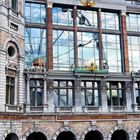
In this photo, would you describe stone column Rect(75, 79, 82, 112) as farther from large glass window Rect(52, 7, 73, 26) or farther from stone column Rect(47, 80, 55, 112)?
large glass window Rect(52, 7, 73, 26)

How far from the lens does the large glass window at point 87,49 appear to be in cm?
4344

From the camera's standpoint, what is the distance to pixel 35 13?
42.8 metres

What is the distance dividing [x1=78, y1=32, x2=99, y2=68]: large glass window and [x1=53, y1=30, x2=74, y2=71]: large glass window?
122cm

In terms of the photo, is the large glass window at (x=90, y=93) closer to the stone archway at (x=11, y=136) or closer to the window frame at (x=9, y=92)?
the window frame at (x=9, y=92)

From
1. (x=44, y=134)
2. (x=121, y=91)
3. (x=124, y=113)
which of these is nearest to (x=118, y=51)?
(x=121, y=91)

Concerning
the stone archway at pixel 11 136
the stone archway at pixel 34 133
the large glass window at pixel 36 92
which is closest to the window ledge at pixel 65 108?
the large glass window at pixel 36 92

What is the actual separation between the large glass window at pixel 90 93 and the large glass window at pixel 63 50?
3.05m

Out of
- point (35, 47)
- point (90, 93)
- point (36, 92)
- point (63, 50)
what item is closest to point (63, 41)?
point (63, 50)

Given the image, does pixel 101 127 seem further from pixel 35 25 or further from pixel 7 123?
pixel 35 25

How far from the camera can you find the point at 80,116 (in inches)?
1571

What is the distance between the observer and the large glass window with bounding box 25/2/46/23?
42312 millimetres

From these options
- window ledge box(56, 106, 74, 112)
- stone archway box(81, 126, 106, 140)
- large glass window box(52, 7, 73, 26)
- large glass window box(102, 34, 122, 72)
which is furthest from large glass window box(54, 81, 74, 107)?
large glass window box(52, 7, 73, 26)

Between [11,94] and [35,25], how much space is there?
389 inches

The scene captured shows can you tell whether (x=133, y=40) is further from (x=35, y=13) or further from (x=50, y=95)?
(x=50, y=95)
